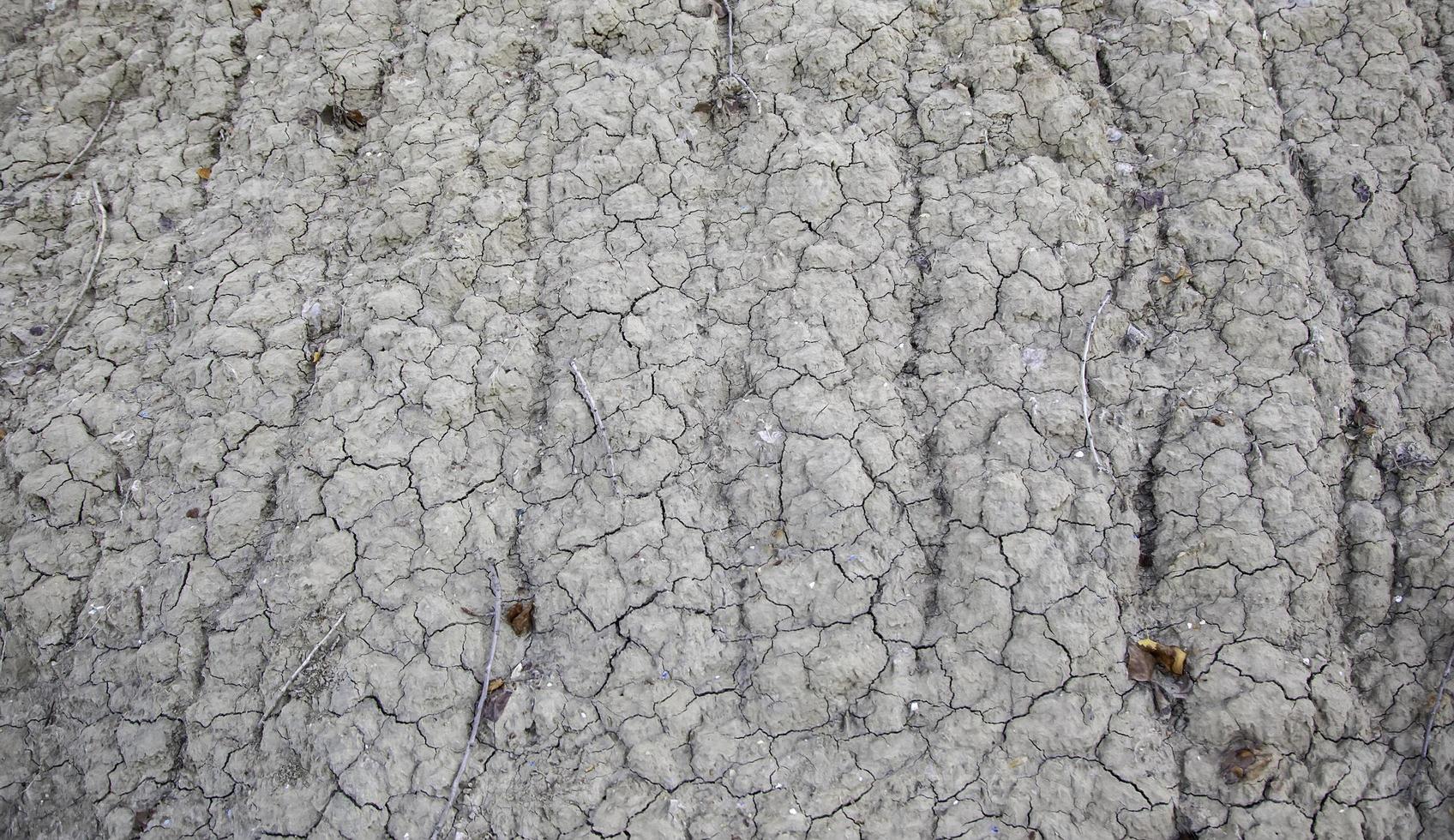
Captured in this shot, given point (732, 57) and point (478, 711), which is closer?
point (478, 711)

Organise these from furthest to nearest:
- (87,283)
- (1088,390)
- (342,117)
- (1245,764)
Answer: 1. (342,117)
2. (87,283)
3. (1088,390)
4. (1245,764)

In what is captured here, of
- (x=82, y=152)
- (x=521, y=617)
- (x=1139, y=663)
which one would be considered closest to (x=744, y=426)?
(x=521, y=617)

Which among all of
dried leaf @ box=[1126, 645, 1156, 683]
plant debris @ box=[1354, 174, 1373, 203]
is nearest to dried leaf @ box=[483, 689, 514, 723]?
dried leaf @ box=[1126, 645, 1156, 683]

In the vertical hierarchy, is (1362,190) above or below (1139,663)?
above

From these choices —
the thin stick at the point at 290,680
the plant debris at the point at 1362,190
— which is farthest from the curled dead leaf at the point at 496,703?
the plant debris at the point at 1362,190

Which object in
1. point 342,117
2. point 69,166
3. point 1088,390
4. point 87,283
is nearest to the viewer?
point 1088,390

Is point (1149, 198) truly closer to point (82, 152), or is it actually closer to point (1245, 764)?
point (1245, 764)

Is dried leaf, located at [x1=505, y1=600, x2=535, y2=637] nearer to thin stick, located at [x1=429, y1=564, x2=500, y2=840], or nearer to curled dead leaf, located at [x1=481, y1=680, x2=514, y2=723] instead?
thin stick, located at [x1=429, y1=564, x2=500, y2=840]
